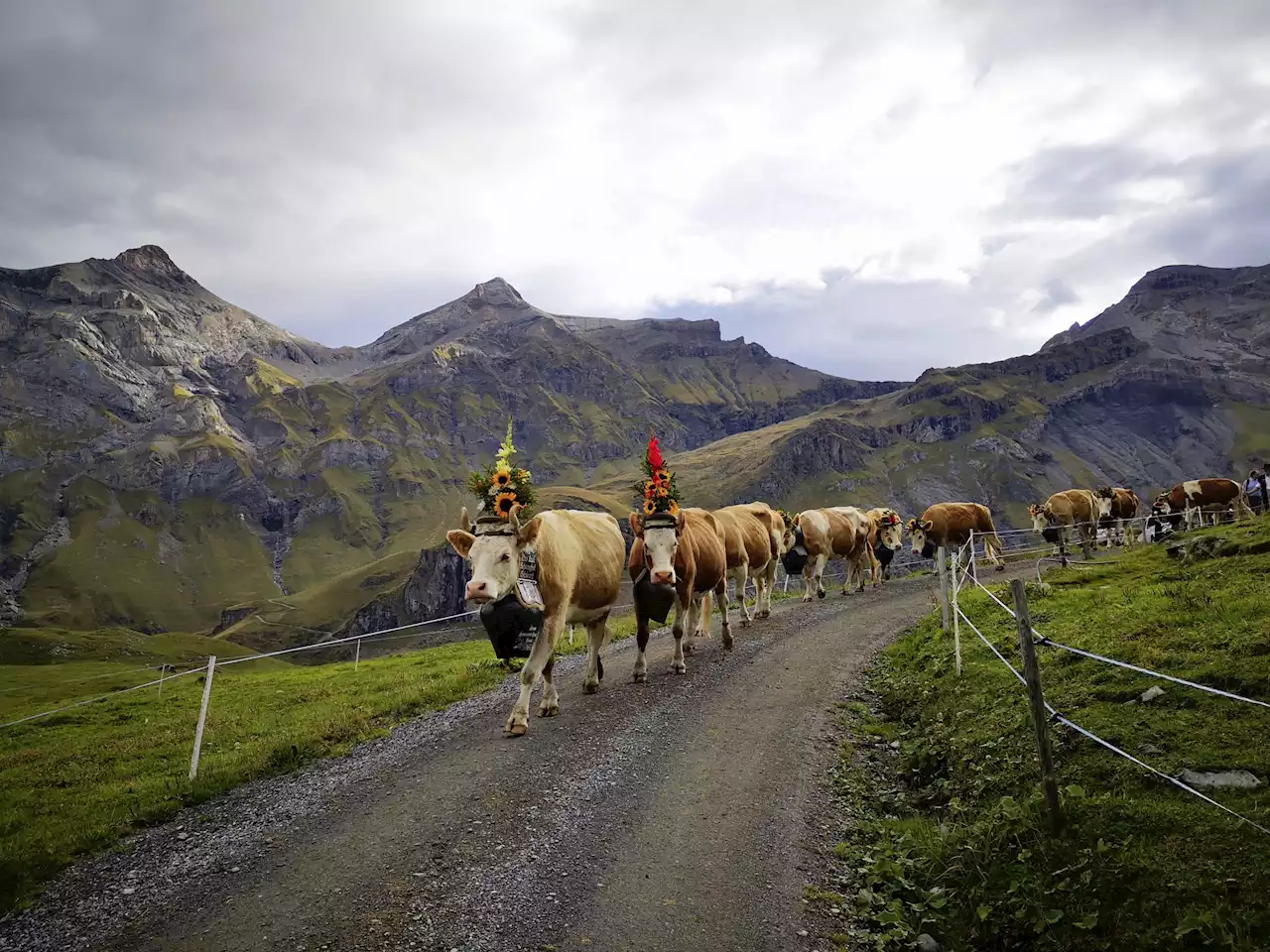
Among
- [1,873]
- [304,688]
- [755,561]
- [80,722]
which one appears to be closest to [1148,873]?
[1,873]

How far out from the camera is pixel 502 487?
1161 cm

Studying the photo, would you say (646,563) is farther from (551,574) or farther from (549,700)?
(549,700)

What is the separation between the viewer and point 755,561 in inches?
856

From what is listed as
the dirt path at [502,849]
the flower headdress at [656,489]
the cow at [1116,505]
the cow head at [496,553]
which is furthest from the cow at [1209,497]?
the cow head at [496,553]

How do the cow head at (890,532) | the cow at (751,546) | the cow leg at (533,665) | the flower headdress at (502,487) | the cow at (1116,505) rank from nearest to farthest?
the cow leg at (533,665)
the flower headdress at (502,487)
the cow at (751,546)
the cow head at (890,532)
the cow at (1116,505)

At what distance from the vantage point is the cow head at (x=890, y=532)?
112 feet

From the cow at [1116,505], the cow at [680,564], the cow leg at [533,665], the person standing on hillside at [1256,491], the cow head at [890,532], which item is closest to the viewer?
the cow leg at [533,665]

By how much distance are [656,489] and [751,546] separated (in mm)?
7692

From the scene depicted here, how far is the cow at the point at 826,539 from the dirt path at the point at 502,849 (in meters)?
15.9

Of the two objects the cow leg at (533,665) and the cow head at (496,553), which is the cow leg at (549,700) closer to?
the cow leg at (533,665)

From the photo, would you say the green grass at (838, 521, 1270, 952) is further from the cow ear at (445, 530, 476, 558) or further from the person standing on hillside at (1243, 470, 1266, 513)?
the person standing on hillside at (1243, 470, 1266, 513)

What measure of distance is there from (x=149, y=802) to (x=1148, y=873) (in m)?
12.1

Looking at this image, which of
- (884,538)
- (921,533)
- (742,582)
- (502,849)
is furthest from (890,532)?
(502,849)

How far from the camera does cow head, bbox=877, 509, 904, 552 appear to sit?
34.2 meters
